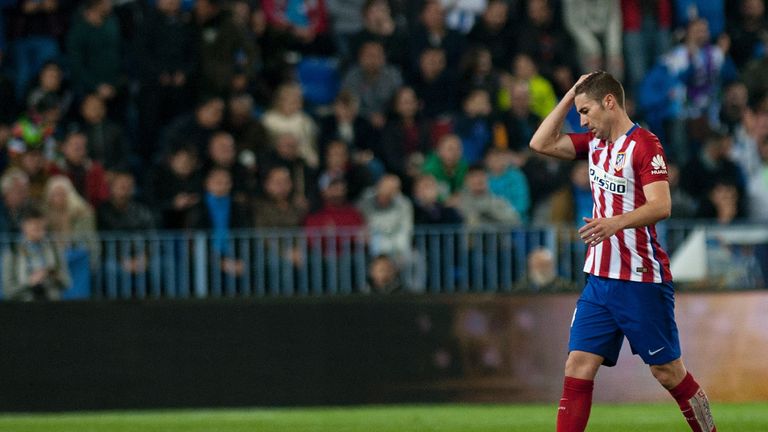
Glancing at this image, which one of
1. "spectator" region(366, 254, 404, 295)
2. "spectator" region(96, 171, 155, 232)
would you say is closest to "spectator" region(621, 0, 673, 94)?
"spectator" region(366, 254, 404, 295)

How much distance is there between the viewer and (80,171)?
13.7 metres

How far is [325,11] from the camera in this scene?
53.5ft

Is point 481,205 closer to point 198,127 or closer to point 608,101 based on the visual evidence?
point 198,127

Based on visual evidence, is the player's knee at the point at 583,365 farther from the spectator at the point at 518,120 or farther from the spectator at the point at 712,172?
the spectator at the point at 518,120

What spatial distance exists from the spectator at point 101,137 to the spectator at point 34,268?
196 centimetres

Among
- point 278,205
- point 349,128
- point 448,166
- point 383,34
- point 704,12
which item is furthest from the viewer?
point 704,12

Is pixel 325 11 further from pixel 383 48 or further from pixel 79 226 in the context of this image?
pixel 79 226

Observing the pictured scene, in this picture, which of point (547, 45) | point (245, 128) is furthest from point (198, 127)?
point (547, 45)

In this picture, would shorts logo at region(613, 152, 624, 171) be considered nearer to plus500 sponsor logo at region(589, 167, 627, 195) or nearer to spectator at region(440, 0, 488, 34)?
plus500 sponsor logo at region(589, 167, 627, 195)

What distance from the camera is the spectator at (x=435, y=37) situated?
15867mm

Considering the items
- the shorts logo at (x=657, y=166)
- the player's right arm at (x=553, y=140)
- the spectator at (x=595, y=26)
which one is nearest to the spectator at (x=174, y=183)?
the spectator at (x=595, y=26)

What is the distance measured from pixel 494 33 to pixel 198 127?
382cm

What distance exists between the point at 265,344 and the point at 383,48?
4625 millimetres

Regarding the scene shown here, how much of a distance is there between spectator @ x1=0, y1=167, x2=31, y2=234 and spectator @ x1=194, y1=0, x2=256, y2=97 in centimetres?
251
